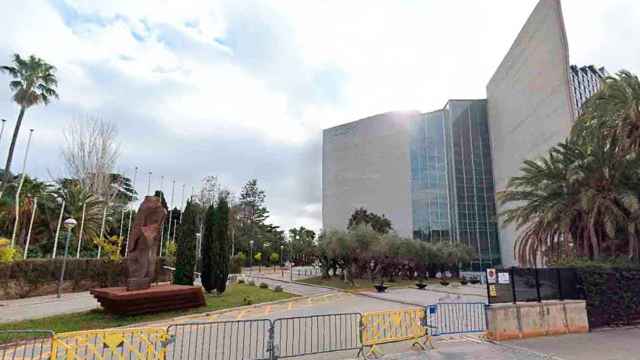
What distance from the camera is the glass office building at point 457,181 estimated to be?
2297 inches

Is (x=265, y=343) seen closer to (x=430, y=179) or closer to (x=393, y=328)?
(x=393, y=328)

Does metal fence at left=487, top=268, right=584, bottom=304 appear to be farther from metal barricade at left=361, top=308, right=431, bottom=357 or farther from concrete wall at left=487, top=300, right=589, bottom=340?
metal barricade at left=361, top=308, right=431, bottom=357

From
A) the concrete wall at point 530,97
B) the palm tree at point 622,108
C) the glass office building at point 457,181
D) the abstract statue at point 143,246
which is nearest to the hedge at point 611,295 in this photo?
the palm tree at point 622,108

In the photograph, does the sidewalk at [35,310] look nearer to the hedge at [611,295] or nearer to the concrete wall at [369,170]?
the hedge at [611,295]

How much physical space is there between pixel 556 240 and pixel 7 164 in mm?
34277

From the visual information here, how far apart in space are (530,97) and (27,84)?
51537 mm

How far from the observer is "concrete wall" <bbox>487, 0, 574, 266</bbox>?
40.0 m

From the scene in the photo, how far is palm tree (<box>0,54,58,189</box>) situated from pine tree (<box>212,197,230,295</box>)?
52.7 feet

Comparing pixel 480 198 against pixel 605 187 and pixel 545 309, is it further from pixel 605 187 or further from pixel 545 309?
pixel 545 309

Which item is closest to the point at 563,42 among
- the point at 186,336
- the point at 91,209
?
the point at 186,336

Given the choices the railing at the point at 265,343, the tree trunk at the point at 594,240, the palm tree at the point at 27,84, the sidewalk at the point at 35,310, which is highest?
the palm tree at the point at 27,84

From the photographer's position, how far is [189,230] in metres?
20.2

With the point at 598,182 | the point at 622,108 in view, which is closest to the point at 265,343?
the point at 598,182

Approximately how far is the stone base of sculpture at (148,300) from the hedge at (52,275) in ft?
34.1
